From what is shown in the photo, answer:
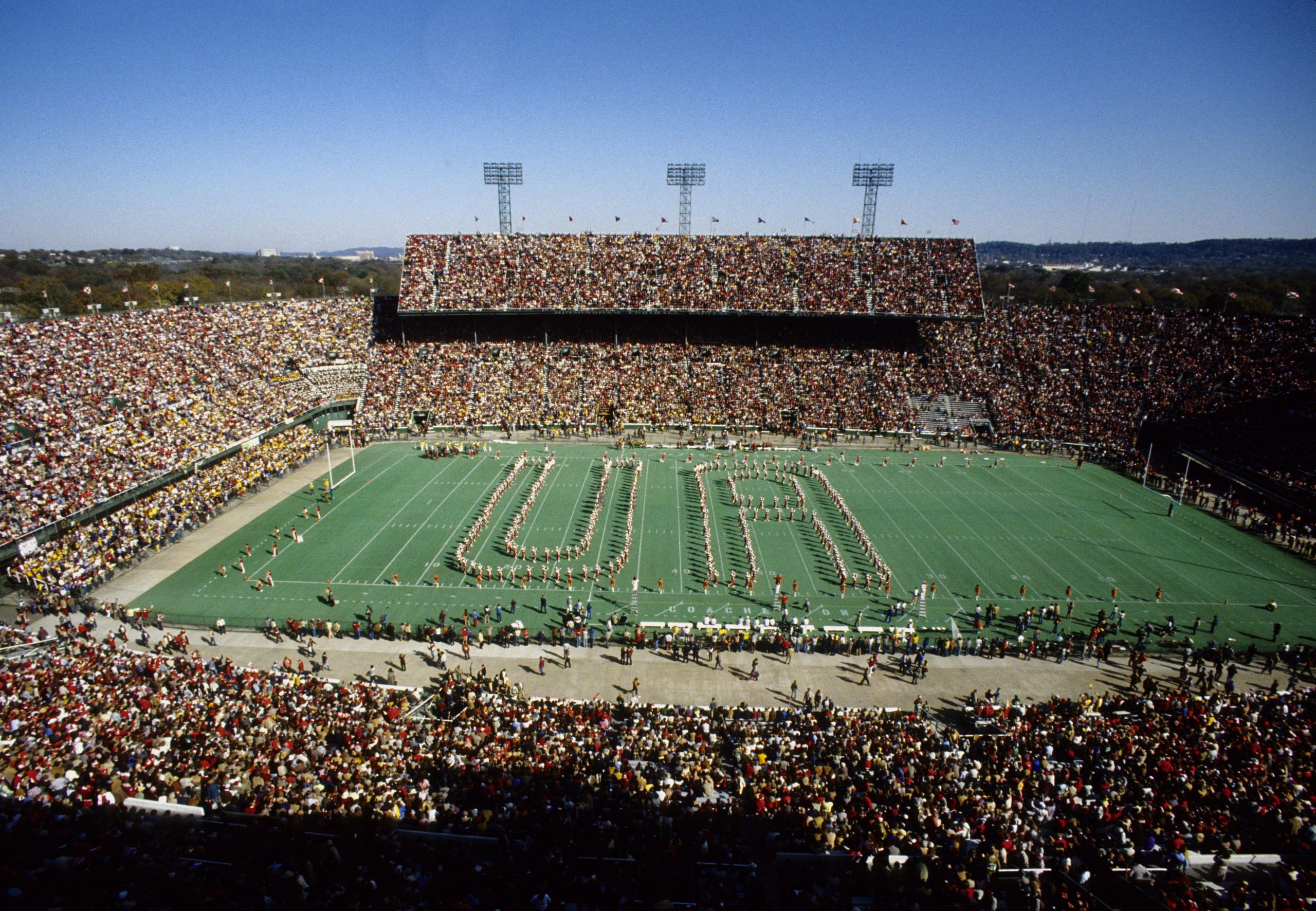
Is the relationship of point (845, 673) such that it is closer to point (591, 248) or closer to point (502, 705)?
point (502, 705)

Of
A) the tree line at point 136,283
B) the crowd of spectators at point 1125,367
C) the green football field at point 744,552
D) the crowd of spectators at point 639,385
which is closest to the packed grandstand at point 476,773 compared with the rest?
the green football field at point 744,552

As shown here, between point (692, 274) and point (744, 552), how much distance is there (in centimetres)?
3269

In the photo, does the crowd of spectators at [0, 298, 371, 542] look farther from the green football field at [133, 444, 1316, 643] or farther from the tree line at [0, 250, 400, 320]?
the tree line at [0, 250, 400, 320]

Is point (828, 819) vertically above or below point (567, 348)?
below

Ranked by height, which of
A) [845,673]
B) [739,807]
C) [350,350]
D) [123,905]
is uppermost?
[350,350]

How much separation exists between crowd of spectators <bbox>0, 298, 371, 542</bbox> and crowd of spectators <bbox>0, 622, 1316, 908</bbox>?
526 inches

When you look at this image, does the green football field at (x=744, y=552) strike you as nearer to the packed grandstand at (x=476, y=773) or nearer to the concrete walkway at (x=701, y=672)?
the concrete walkway at (x=701, y=672)

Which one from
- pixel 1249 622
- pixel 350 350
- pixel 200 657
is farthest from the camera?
pixel 350 350

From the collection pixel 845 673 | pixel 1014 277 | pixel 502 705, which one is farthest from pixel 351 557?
pixel 1014 277

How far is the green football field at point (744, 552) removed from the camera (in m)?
23.6

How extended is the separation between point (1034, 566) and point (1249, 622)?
6365mm

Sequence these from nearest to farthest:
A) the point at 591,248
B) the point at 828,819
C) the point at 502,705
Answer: the point at 828,819, the point at 502,705, the point at 591,248

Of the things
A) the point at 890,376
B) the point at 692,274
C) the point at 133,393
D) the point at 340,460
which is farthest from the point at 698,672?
the point at 692,274

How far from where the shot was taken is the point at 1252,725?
50.6 ft
